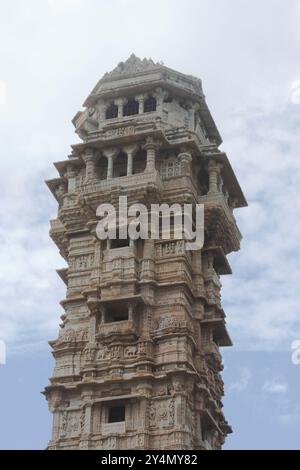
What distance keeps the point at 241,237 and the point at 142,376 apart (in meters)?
9.43

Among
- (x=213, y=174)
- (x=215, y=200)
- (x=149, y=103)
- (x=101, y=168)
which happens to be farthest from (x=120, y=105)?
(x=215, y=200)

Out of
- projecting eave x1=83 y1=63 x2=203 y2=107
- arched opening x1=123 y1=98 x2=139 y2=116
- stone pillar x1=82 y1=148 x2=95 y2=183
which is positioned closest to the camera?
stone pillar x1=82 y1=148 x2=95 y2=183

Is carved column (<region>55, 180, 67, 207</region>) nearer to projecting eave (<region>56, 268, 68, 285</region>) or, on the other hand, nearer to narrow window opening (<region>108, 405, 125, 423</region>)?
projecting eave (<region>56, 268, 68, 285</region>)

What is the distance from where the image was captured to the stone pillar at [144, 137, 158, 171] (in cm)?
3800

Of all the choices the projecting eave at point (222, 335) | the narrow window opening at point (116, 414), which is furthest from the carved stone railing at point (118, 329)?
the projecting eave at point (222, 335)

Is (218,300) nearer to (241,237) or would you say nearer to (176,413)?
(241,237)

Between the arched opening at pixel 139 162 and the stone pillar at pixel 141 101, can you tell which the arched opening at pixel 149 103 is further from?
the arched opening at pixel 139 162

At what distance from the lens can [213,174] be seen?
3925 cm

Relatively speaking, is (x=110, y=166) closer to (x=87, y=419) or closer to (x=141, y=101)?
(x=141, y=101)

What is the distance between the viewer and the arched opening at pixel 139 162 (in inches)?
1540

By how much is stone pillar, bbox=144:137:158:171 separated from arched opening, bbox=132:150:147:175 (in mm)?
764

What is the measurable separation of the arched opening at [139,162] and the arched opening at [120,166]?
0.44 meters

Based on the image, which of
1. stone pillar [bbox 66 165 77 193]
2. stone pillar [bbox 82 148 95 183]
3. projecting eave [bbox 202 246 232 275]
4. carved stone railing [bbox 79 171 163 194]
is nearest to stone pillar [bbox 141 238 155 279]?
carved stone railing [bbox 79 171 163 194]
